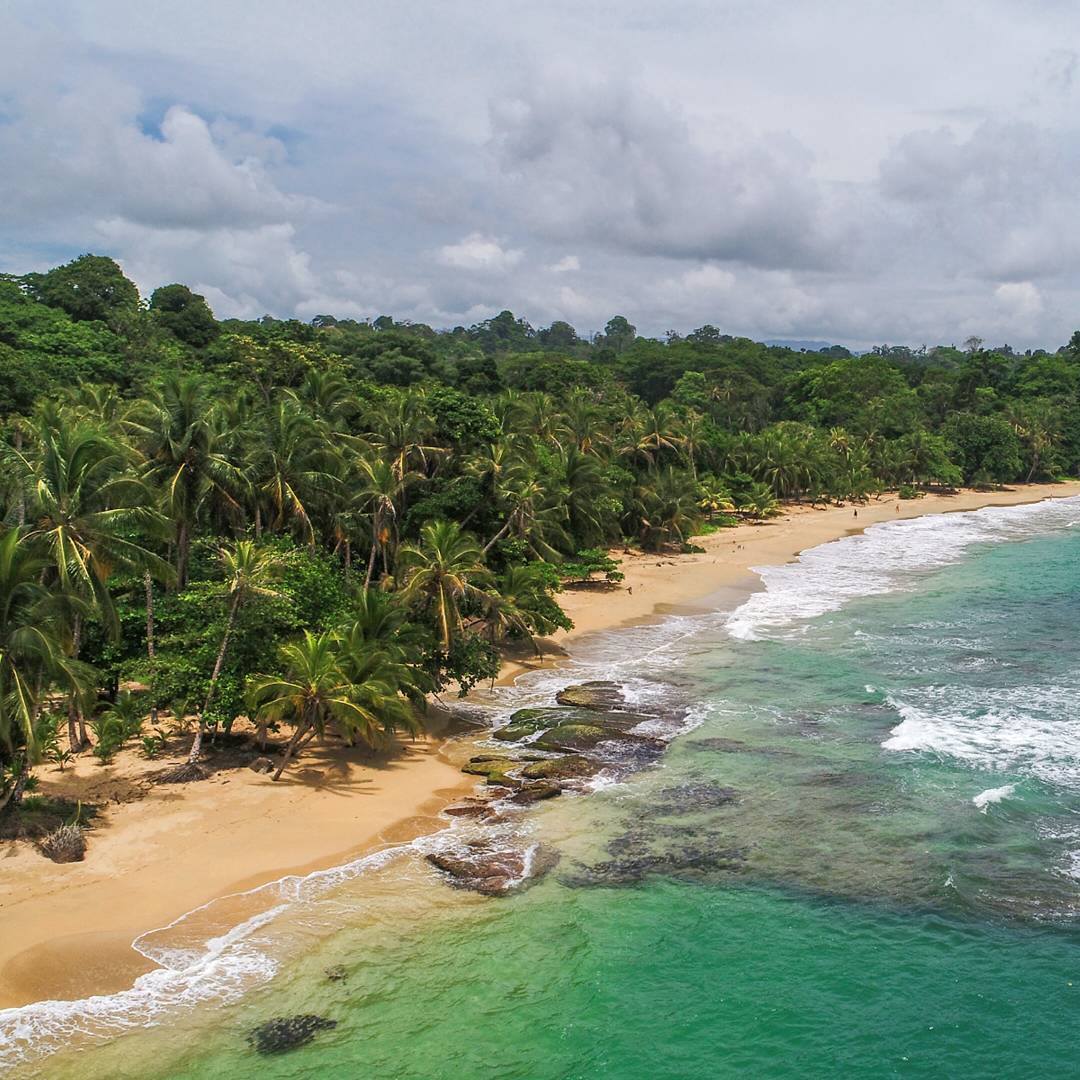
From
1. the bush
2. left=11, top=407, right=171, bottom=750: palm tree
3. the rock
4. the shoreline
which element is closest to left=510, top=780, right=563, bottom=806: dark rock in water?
the shoreline

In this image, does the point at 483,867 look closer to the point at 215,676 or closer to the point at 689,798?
the point at 689,798

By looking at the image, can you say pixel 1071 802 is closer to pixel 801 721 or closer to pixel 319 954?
pixel 801 721

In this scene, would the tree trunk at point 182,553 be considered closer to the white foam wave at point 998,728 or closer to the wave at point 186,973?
the wave at point 186,973

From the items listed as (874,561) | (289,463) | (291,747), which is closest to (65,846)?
(291,747)

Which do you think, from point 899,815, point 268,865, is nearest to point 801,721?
point 899,815

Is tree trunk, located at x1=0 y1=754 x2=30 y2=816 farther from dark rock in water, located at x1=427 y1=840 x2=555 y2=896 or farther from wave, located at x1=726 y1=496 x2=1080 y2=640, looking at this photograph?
wave, located at x1=726 y1=496 x2=1080 y2=640

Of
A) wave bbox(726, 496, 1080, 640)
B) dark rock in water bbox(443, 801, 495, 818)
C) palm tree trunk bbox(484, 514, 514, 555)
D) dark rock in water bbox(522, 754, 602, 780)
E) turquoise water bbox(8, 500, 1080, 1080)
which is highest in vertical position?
palm tree trunk bbox(484, 514, 514, 555)

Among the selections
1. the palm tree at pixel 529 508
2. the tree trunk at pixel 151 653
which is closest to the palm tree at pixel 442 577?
the palm tree at pixel 529 508
